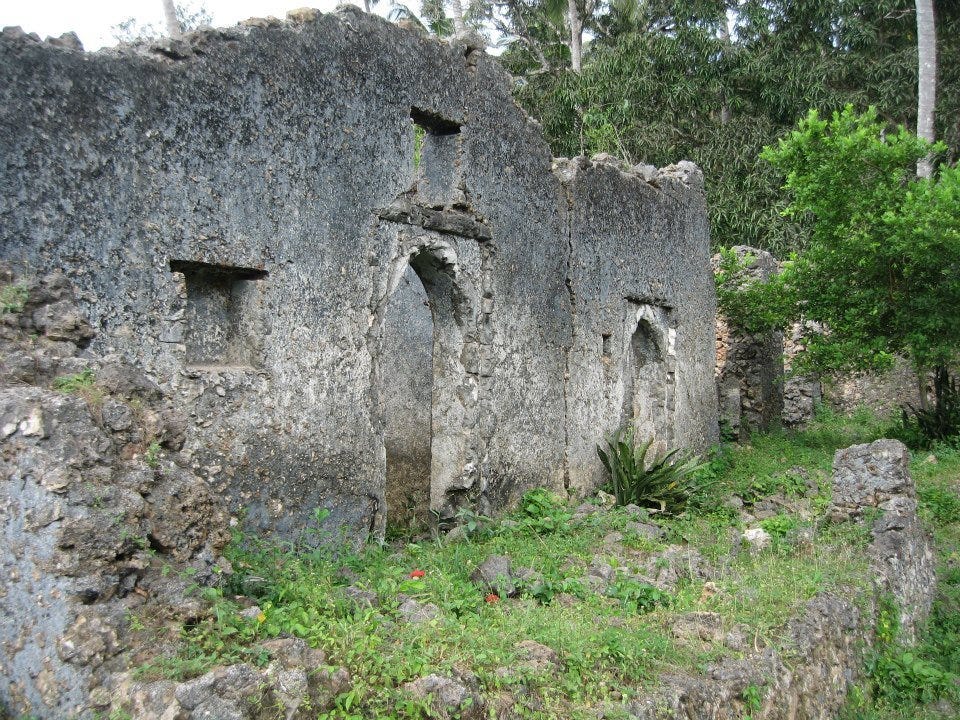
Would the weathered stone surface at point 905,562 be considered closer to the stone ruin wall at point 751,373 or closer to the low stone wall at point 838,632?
the low stone wall at point 838,632

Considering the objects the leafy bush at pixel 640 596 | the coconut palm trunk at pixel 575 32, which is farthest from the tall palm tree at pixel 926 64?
the leafy bush at pixel 640 596

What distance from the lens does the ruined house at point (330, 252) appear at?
5.11m

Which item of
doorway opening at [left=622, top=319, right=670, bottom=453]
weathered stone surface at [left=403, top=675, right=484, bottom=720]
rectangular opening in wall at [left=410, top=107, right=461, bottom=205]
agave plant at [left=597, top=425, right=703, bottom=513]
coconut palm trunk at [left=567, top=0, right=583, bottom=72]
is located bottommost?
weathered stone surface at [left=403, top=675, right=484, bottom=720]

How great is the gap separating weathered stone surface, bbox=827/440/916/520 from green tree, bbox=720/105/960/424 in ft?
13.1

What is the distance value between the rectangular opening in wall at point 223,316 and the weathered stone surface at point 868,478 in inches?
166

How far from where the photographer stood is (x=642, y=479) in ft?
29.0

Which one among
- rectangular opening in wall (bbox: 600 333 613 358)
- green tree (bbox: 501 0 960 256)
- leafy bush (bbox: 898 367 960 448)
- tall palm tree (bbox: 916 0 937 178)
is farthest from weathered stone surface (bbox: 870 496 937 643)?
green tree (bbox: 501 0 960 256)

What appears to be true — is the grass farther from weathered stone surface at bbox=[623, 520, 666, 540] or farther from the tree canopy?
the tree canopy

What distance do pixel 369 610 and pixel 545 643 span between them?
32.1 inches

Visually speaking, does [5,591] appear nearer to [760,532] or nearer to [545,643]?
[545,643]

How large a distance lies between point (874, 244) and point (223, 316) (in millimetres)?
7371

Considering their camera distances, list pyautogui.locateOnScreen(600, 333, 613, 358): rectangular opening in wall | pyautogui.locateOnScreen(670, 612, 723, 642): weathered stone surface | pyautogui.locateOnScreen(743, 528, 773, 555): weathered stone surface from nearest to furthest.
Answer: pyautogui.locateOnScreen(670, 612, 723, 642): weathered stone surface
pyautogui.locateOnScreen(743, 528, 773, 555): weathered stone surface
pyautogui.locateOnScreen(600, 333, 613, 358): rectangular opening in wall

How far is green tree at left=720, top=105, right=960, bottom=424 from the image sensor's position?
10320 mm

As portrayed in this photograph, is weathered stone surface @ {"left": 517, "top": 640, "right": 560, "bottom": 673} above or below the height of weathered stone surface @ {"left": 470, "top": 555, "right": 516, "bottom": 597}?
below
